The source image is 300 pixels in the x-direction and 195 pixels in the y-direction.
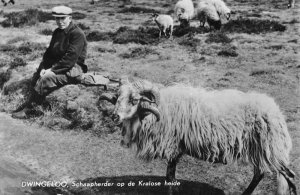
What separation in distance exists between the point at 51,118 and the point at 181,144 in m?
3.87

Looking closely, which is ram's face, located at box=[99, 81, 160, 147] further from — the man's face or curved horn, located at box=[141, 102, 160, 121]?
the man's face

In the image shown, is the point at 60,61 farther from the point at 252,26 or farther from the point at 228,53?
the point at 252,26

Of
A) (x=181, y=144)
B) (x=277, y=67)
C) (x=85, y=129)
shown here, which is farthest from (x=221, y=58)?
(x=181, y=144)

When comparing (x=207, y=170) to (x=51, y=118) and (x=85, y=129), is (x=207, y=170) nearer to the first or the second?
(x=85, y=129)

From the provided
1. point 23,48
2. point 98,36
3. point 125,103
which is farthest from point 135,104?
point 98,36

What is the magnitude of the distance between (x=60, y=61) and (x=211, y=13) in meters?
11.1

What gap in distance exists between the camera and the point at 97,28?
1858cm

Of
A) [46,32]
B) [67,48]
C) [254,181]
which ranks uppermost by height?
[67,48]

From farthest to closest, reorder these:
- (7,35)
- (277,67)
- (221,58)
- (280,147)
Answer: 1. (7,35)
2. (221,58)
3. (277,67)
4. (280,147)

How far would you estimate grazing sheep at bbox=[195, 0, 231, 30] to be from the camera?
17703 mm

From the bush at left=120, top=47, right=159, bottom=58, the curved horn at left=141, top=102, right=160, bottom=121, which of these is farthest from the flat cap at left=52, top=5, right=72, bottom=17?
the bush at left=120, top=47, right=159, bottom=58

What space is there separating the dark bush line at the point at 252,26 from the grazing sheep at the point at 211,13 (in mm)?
521

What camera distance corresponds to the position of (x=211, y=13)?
58.2ft

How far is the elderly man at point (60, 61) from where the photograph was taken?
7.91 m
